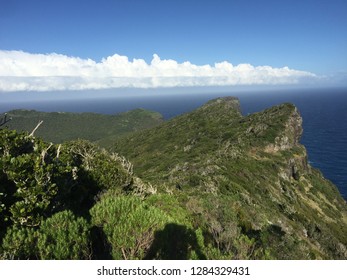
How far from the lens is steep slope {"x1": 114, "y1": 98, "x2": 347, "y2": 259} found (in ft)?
78.5

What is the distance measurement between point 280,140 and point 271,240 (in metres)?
76.2

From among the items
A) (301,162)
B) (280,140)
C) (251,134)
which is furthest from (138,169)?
(301,162)

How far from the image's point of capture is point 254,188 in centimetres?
6019

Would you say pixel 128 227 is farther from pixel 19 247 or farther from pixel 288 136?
pixel 288 136

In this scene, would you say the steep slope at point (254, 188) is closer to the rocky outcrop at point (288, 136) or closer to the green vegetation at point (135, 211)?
the green vegetation at point (135, 211)

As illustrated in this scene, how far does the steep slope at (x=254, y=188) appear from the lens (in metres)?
23.9

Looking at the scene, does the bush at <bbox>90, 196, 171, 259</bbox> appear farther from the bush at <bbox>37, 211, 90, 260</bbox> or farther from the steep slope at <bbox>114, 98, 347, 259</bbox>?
the steep slope at <bbox>114, 98, 347, 259</bbox>

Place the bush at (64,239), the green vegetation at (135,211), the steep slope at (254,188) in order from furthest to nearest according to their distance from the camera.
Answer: the steep slope at (254,188)
the green vegetation at (135,211)
the bush at (64,239)

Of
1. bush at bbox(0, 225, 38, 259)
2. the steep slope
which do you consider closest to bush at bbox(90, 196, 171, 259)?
bush at bbox(0, 225, 38, 259)

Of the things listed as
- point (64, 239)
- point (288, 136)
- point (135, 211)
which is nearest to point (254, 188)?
point (288, 136)

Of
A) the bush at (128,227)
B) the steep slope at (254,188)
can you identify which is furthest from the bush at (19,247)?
the steep slope at (254,188)

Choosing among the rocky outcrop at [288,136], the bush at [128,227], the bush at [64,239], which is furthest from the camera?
the rocky outcrop at [288,136]

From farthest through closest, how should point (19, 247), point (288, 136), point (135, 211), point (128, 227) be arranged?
point (288, 136) < point (135, 211) < point (128, 227) < point (19, 247)

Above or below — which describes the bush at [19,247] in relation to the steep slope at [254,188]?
above
